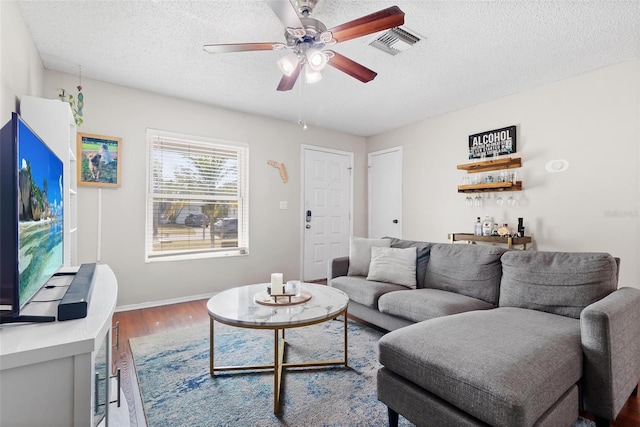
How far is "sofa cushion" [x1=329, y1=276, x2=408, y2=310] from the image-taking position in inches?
101

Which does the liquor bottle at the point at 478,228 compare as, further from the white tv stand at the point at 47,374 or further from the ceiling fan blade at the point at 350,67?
the white tv stand at the point at 47,374

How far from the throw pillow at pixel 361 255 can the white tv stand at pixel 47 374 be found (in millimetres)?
2463

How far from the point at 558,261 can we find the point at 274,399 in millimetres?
1940

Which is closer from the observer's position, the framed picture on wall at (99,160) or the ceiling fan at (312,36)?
the ceiling fan at (312,36)

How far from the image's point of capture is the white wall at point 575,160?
2.74 m

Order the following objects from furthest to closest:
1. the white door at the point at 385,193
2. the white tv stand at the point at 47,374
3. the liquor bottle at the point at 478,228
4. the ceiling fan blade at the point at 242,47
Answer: the white door at the point at 385,193 < the liquor bottle at the point at 478,228 < the ceiling fan blade at the point at 242,47 < the white tv stand at the point at 47,374

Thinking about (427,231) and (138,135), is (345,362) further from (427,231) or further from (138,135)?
(138,135)

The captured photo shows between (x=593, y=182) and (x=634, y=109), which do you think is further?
(x=593, y=182)

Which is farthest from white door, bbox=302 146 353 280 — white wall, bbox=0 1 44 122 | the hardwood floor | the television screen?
the television screen

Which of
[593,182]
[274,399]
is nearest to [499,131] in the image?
[593,182]

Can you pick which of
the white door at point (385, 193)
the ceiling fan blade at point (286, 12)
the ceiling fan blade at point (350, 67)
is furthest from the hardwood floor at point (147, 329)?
the white door at point (385, 193)

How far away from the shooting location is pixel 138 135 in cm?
338

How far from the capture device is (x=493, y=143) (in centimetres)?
363

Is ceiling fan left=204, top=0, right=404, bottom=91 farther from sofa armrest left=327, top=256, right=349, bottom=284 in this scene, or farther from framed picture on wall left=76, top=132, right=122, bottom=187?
framed picture on wall left=76, top=132, right=122, bottom=187
